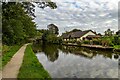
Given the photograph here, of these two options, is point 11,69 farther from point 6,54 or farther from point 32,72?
point 6,54

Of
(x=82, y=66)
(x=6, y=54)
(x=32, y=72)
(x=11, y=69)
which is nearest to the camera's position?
(x=32, y=72)

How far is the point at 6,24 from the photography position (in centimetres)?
2245

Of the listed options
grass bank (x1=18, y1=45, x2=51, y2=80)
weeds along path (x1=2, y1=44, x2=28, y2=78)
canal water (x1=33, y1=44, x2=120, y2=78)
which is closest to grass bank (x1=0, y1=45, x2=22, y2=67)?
weeds along path (x1=2, y1=44, x2=28, y2=78)

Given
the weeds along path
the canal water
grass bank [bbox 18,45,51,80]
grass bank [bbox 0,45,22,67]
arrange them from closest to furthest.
Answer: grass bank [bbox 18,45,51,80] → the weeds along path → the canal water → grass bank [bbox 0,45,22,67]

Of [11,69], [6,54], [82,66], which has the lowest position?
[82,66]

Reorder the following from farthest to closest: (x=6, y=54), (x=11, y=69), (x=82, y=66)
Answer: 1. (x=6, y=54)
2. (x=82, y=66)
3. (x=11, y=69)

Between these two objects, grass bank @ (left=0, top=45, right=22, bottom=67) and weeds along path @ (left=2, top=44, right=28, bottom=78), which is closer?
weeds along path @ (left=2, top=44, right=28, bottom=78)

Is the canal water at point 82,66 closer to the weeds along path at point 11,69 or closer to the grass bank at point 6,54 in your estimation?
the weeds along path at point 11,69

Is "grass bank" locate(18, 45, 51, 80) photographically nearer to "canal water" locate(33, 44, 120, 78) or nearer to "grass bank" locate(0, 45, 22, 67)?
"canal water" locate(33, 44, 120, 78)

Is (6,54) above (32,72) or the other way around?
the other way around

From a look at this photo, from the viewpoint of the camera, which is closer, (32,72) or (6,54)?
(32,72)

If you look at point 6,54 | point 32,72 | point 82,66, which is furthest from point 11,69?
point 6,54

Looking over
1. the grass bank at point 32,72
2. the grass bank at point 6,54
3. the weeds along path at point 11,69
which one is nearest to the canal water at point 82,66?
the grass bank at point 32,72

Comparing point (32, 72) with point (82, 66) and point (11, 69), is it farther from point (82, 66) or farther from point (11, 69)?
point (82, 66)
